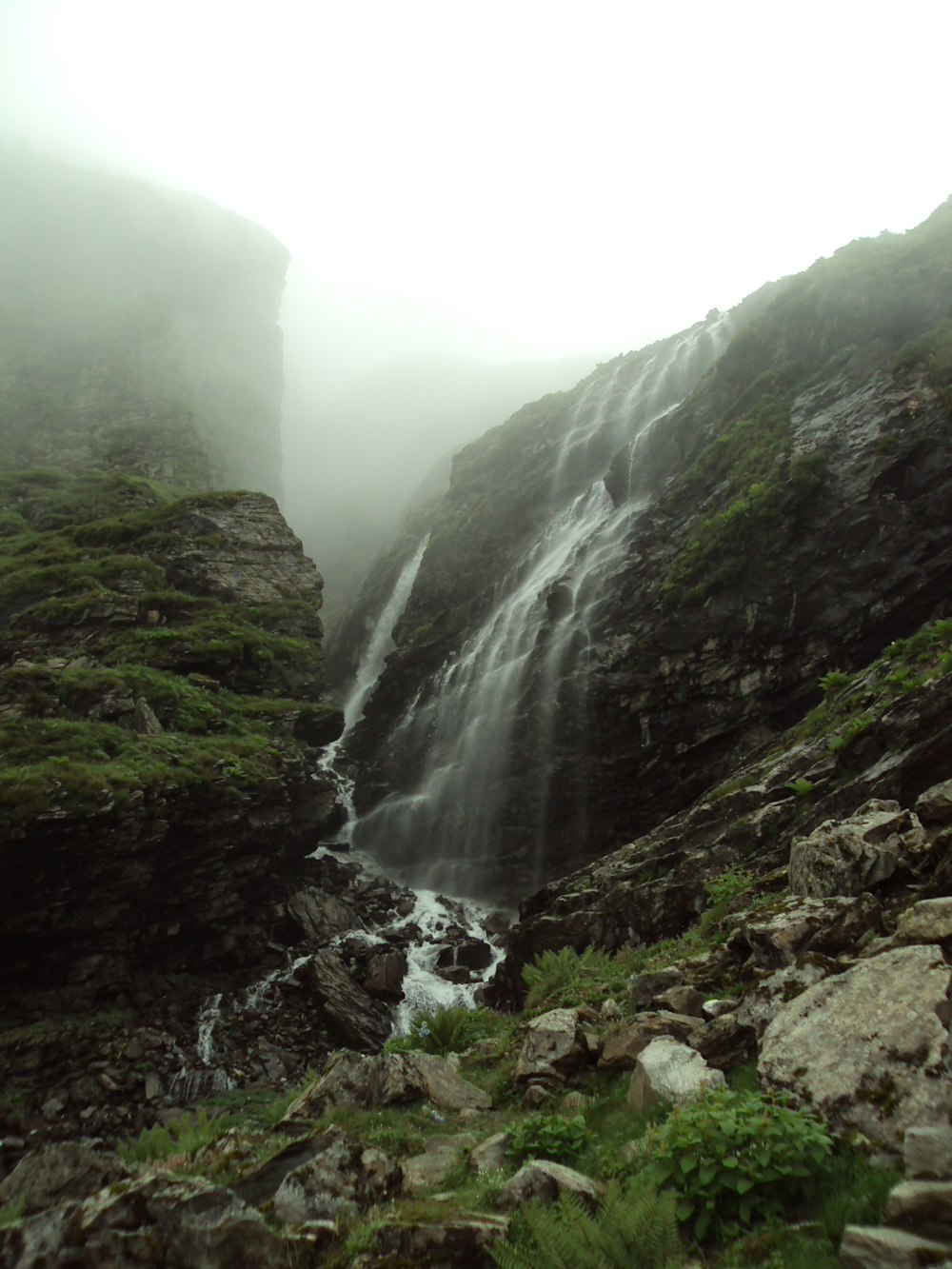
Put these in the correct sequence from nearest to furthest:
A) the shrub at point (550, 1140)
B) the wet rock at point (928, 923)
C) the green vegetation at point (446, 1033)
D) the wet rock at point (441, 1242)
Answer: the wet rock at point (441, 1242) → the wet rock at point (928, 923) → the shrub at point (550, 1140) → the green vegetation at point (446, 1033)

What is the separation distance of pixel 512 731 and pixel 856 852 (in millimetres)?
19976

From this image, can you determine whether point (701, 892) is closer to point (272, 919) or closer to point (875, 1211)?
point (875, 1211)

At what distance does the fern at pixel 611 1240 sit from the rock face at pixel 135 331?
48.8 metres

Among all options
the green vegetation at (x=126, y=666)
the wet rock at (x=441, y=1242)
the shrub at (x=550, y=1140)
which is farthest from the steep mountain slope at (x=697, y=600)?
the wet rock at (x=441, y=1242)

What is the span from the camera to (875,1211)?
3182 mm

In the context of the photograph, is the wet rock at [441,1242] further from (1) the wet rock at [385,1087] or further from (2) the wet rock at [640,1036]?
(1) the wet rock at [385,1087]

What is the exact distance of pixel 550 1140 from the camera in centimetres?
564

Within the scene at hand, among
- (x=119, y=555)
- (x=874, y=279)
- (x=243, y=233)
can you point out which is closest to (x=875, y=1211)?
(x=119, y=555)

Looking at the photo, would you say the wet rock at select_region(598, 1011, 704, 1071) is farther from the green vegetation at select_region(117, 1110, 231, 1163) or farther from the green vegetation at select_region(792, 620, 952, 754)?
the green vegetation at select_region(792, 620, 952, 754)

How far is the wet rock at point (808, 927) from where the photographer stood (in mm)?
6145

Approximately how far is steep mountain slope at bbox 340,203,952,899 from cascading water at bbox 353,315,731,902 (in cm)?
9

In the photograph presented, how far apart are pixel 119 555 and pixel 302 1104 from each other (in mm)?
25482

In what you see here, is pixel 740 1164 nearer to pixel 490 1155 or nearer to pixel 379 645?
pixel 490 1155

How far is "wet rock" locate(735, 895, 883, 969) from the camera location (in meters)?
6.14
